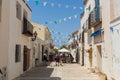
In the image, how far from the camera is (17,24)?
18.0 metres

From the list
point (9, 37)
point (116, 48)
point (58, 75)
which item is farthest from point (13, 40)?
point (116, 48)

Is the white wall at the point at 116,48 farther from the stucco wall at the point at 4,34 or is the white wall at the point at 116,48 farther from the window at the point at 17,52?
the window at the point at 17,52

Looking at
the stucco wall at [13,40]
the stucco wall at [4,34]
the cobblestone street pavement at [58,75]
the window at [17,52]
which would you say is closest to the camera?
the stucco wall at [4,34]

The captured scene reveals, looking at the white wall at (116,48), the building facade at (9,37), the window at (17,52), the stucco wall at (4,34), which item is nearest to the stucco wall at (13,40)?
the building facade at (9,37)

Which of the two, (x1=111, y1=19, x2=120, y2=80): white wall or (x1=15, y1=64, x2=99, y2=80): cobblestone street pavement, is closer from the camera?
(x1=111, y1=19, x2=120, y2=80): white wall

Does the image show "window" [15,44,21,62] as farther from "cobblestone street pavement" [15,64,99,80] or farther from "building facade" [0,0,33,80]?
"cobblestone street pavement" [15,64,99,80]

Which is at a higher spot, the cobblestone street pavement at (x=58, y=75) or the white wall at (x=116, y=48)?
the white wall at (x=116, y=48)

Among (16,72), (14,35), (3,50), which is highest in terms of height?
(14,35)

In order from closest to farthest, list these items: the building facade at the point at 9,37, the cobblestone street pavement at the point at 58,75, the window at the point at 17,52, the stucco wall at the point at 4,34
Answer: the stucco wall at the point at 4,34 → the building facade at the point at 9,37 → the cobblestone street pavement at the point at 58,75 → the window at the point at 17,52

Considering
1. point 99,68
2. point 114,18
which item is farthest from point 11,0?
point 99,68

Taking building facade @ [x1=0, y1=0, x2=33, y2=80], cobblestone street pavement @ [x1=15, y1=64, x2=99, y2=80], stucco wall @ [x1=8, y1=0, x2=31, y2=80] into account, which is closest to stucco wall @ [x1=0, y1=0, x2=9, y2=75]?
Answer: building facade @ [x1=0, y1=0, x2=33, y2=80]

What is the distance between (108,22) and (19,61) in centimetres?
756

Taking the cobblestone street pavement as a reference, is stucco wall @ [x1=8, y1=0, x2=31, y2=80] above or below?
above

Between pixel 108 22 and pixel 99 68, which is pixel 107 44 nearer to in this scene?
pixel 108 22
